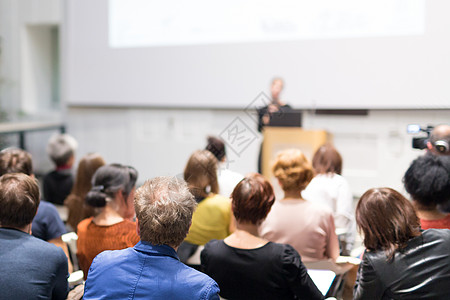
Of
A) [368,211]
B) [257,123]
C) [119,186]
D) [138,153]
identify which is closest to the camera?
[368,211]

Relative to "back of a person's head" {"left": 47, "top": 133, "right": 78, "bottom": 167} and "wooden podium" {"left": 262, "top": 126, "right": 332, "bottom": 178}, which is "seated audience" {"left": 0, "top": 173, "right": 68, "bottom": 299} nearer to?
"back of a person's head" {"left": 47, "top": 133, "right": 78, "bottom": 167}

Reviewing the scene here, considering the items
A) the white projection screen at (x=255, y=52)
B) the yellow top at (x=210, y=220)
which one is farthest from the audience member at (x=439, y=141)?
the white projection screen at (x=255, y=52)

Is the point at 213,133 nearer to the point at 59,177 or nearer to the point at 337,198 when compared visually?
the point at 59,177

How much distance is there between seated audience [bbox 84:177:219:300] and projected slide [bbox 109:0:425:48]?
3.71m

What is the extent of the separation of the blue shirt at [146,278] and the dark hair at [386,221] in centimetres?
65

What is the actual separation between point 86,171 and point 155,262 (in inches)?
67.5

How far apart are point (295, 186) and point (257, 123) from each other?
2823mm

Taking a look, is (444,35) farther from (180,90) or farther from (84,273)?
(84,273)

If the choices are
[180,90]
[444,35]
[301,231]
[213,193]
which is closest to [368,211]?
[301,231]

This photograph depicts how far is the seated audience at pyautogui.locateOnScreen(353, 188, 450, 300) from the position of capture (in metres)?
1.61

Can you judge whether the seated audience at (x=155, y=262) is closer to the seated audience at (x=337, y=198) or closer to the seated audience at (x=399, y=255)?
the seated audience at (x=399, y=255)

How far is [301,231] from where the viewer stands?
7.45 ft

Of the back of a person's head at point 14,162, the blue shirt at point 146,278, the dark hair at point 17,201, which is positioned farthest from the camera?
the back of a person's head at point 14,162

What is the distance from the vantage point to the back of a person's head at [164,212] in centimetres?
137
